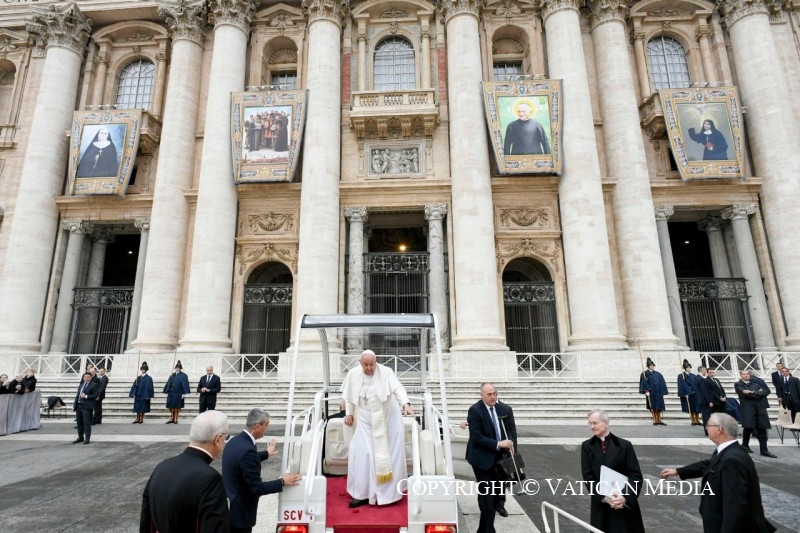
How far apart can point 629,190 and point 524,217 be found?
12.8 ft

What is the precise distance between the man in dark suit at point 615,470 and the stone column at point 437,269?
1261cm

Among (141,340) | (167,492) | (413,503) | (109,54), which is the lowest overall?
(413,503)

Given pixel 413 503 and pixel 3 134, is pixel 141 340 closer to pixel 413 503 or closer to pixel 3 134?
pixel 3 134

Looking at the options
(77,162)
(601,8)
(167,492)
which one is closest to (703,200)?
(601,8)

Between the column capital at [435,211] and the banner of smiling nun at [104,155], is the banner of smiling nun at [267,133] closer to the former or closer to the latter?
the banner of smiling nun at [104,155]

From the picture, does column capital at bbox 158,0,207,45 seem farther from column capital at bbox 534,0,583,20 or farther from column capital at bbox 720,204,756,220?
column capital at bbox 720,204,756,220

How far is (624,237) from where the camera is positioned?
1675 cm

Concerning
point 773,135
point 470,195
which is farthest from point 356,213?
point 773,135

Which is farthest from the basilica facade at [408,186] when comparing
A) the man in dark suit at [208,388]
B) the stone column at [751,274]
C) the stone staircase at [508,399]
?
the man in dark suit at [208,388]

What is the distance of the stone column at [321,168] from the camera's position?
1591 centimetres

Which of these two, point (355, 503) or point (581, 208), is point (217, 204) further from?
point (355, 503)

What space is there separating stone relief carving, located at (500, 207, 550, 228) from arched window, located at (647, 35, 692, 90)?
8122mm

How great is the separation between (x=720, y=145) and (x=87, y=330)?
2605cm

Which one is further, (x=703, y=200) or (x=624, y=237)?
(x=703, y=200)
